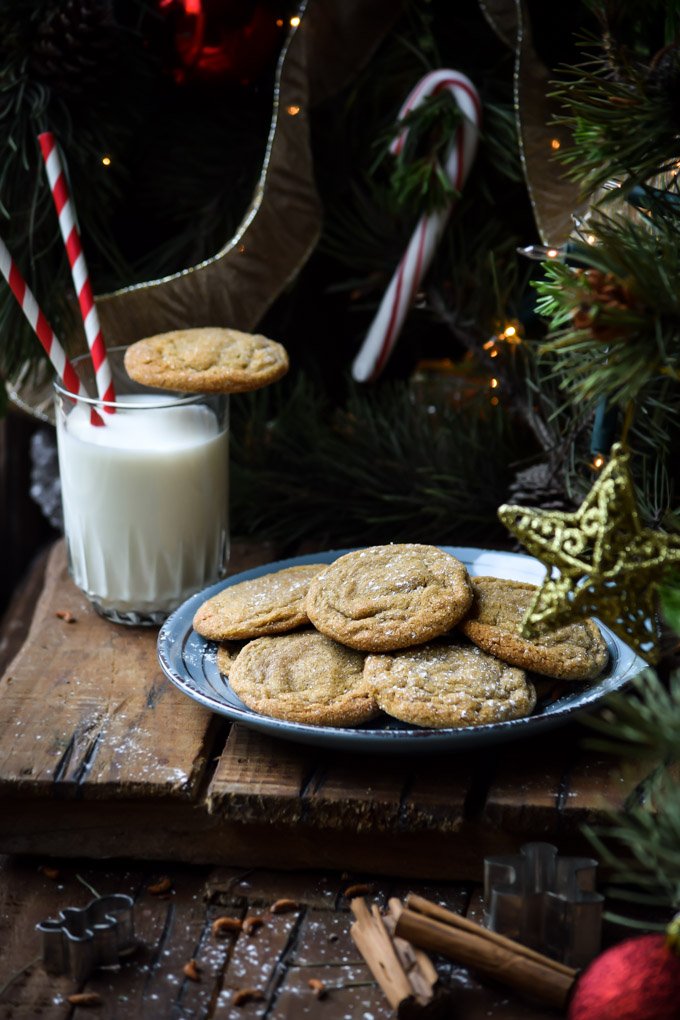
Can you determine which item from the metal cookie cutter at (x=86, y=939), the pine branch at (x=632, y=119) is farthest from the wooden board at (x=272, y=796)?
the pine branch at (x=632, y=119)

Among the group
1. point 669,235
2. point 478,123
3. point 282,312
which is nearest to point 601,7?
point 669,235

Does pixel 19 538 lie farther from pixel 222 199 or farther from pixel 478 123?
pixel 478 123

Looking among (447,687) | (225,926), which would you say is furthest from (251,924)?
(447,687)

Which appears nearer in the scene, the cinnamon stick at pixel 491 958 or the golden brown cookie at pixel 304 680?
the cinnamon stick at pixel 491 958

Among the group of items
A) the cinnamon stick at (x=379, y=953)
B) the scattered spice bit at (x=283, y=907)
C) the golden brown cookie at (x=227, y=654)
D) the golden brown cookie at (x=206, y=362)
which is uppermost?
the golden brown cookie at (x=206, y=362)

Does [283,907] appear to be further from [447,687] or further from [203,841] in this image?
[447,687]

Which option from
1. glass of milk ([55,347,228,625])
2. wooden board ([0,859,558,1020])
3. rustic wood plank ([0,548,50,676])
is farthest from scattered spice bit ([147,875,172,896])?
rustic wood plank ([0,548,50,676])

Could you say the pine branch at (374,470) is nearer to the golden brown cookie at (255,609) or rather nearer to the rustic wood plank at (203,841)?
the golden brown cookie at (255,609)

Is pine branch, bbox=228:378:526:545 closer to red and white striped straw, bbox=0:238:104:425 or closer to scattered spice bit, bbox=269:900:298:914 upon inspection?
red and white striped straw, bbox=0:238:104:425
